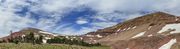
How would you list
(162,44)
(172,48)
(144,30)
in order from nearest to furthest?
(172,48)
(162,44)
(144,30)

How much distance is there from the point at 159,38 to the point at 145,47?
581 centimetres

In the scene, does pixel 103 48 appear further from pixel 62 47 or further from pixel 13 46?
pixel 13 46

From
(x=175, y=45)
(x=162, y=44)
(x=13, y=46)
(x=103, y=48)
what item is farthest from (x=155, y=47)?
(x=13, y=46)

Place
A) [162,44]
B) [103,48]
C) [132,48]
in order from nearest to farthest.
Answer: [162,44] < [132,48] < [103,48]

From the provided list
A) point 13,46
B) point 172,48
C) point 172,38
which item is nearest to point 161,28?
point 172,38

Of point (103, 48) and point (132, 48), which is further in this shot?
point (103, 48)

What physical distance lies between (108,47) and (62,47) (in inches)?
935

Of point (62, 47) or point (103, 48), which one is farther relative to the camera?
point (103, 48)

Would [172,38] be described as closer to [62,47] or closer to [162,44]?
[162,44]

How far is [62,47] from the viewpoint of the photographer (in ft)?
421

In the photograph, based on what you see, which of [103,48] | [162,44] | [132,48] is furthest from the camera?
[103,48]

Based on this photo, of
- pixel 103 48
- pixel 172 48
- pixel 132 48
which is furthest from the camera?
pixel 103 48

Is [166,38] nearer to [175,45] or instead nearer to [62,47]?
[175,45]

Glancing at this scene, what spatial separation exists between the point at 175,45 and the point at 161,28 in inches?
1615
